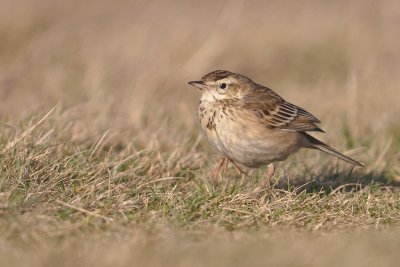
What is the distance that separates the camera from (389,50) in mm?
13148

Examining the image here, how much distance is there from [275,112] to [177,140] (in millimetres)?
1476

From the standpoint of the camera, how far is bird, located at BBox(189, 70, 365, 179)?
22.4ft

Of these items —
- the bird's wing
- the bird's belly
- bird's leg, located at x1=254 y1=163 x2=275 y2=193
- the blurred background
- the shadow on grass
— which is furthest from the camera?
the blurred background

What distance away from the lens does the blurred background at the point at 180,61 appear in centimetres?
928

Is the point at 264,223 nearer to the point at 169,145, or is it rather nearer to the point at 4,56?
the point at 169,145

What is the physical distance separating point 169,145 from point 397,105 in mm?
3699

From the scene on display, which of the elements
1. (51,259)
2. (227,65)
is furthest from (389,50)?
(51,259)

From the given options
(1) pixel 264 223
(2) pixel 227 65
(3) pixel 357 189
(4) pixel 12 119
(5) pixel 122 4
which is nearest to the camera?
(1) pixel 264 223

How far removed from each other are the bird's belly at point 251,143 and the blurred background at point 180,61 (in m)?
1.63

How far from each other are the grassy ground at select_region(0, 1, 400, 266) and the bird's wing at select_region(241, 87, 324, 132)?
0.56m

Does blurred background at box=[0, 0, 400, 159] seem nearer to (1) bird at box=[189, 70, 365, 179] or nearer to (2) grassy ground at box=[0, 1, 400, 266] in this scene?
(2) grassy ground at box=[0, 1, 400, 266]

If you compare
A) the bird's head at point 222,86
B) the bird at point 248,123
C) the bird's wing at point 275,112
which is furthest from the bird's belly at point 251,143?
the bird's head at point 222,86

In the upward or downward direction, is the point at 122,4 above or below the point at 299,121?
above

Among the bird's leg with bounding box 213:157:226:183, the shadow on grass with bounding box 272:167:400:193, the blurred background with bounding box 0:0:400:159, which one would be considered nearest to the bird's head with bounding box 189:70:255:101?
the bird's leg with bounding box 213:157:226:183
